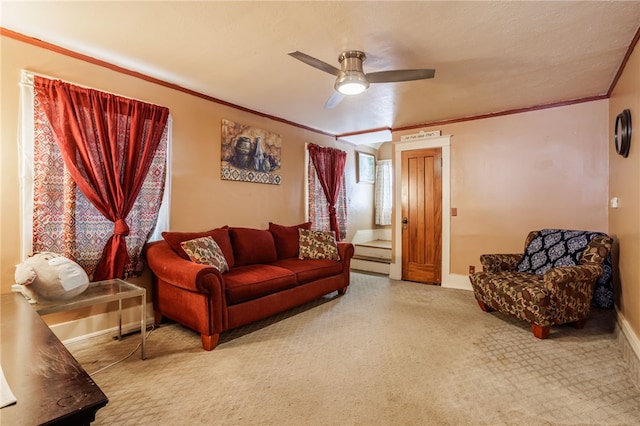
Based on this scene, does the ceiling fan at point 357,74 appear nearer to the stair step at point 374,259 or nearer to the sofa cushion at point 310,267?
the sofa cushion at point 310,267

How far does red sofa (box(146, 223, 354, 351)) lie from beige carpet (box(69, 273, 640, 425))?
20 centimetres

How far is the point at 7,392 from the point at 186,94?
10.4 feet

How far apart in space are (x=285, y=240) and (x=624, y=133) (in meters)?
3.53

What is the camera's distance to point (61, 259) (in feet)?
7.21

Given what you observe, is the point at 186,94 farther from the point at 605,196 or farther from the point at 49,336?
the point at 605,196

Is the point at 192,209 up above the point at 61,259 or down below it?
above

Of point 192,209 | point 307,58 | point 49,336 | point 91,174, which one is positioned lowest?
point 49,336

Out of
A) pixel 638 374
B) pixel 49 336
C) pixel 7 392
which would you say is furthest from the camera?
pixel 638 374

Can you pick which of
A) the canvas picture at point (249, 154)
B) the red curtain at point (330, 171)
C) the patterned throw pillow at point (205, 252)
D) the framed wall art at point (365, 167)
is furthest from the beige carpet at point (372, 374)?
the framed wall art at point (365, 167)

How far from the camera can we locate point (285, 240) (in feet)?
13.5

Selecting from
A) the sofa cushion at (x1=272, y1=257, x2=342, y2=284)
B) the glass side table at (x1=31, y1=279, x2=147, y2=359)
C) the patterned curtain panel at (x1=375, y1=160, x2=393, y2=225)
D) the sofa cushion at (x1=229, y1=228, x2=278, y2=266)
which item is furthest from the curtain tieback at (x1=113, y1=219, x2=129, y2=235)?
the patterned curtain panel at (x1=375, y1=160, x2=393, y2=225)

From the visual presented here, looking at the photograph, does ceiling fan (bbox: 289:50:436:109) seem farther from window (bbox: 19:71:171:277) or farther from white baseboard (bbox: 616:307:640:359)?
white baseboard (bbox: 616:307:640:359)

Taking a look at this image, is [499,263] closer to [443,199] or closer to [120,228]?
[443,199]

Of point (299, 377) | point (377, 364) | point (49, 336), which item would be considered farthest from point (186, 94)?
point (377, 364)
